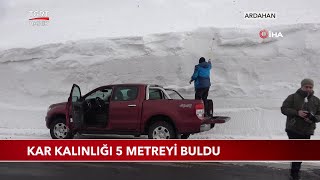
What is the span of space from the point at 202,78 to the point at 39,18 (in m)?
1.85

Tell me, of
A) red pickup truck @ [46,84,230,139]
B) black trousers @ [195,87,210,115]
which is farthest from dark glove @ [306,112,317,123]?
black trousers @ [195,87,210,115]

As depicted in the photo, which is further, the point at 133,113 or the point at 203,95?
the point at 133,113

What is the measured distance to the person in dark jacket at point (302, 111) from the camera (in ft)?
14.7

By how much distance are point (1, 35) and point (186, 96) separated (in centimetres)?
208

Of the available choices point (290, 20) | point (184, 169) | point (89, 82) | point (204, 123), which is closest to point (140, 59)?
point (89, 82)

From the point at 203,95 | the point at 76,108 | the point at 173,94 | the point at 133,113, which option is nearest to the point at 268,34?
the point at 203,95

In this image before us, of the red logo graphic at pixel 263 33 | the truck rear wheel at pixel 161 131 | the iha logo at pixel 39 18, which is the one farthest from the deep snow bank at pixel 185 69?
the truck rear wheel at pixel 161 131

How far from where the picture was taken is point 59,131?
4.80 metres

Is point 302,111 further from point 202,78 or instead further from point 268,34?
point 202,78

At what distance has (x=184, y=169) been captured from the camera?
16.0 ft

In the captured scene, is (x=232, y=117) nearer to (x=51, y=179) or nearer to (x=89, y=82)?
(x=89, y=82)

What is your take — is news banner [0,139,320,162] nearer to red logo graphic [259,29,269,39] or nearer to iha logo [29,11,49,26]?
red logo graphic [259,29,269,39]

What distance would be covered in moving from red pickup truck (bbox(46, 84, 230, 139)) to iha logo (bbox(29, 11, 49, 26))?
2.47 feet

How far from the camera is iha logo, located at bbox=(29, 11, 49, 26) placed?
Answer: 4711 mm
